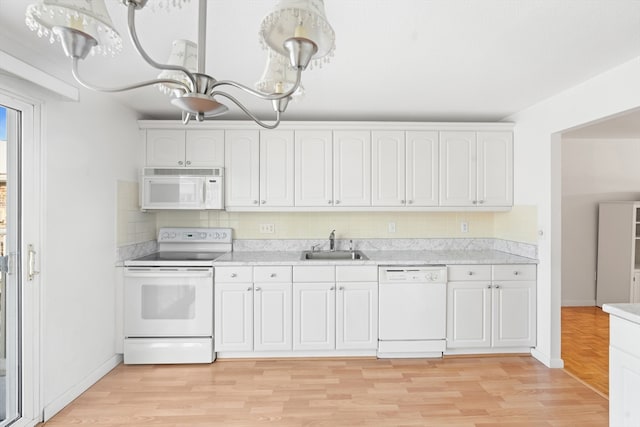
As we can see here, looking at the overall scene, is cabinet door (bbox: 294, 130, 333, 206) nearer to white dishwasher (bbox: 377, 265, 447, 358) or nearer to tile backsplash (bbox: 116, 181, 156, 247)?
white dishwasher (bbox: 377, 265, 447, 358)

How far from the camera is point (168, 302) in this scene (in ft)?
10.2

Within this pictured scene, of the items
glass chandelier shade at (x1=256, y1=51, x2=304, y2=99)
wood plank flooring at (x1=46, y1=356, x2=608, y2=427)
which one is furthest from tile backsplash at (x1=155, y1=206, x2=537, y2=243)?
glass chandelier shade at (x1=256, y1=51, x2=304, y2=99)

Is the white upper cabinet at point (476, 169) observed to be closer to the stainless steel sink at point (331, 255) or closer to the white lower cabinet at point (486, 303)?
the white lower cabinet at point (486, 303)

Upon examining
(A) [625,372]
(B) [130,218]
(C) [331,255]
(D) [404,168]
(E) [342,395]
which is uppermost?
(D) [404,168]

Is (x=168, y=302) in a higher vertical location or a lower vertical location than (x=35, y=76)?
lower

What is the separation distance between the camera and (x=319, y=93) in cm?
288

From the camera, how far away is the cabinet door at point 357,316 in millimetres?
3176

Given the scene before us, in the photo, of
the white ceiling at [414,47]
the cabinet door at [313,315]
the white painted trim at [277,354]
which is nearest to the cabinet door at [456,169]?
the white ceiling at [414,47]

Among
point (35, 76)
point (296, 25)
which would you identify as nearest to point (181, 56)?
point (296, 25)

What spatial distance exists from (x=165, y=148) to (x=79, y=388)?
A: 2.11 m

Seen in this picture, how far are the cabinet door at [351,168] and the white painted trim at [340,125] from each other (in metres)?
0.09

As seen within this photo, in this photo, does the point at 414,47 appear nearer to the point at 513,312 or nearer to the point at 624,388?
the point at 624,388

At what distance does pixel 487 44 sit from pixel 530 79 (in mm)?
804

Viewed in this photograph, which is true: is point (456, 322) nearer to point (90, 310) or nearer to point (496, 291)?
point (496, 291)
